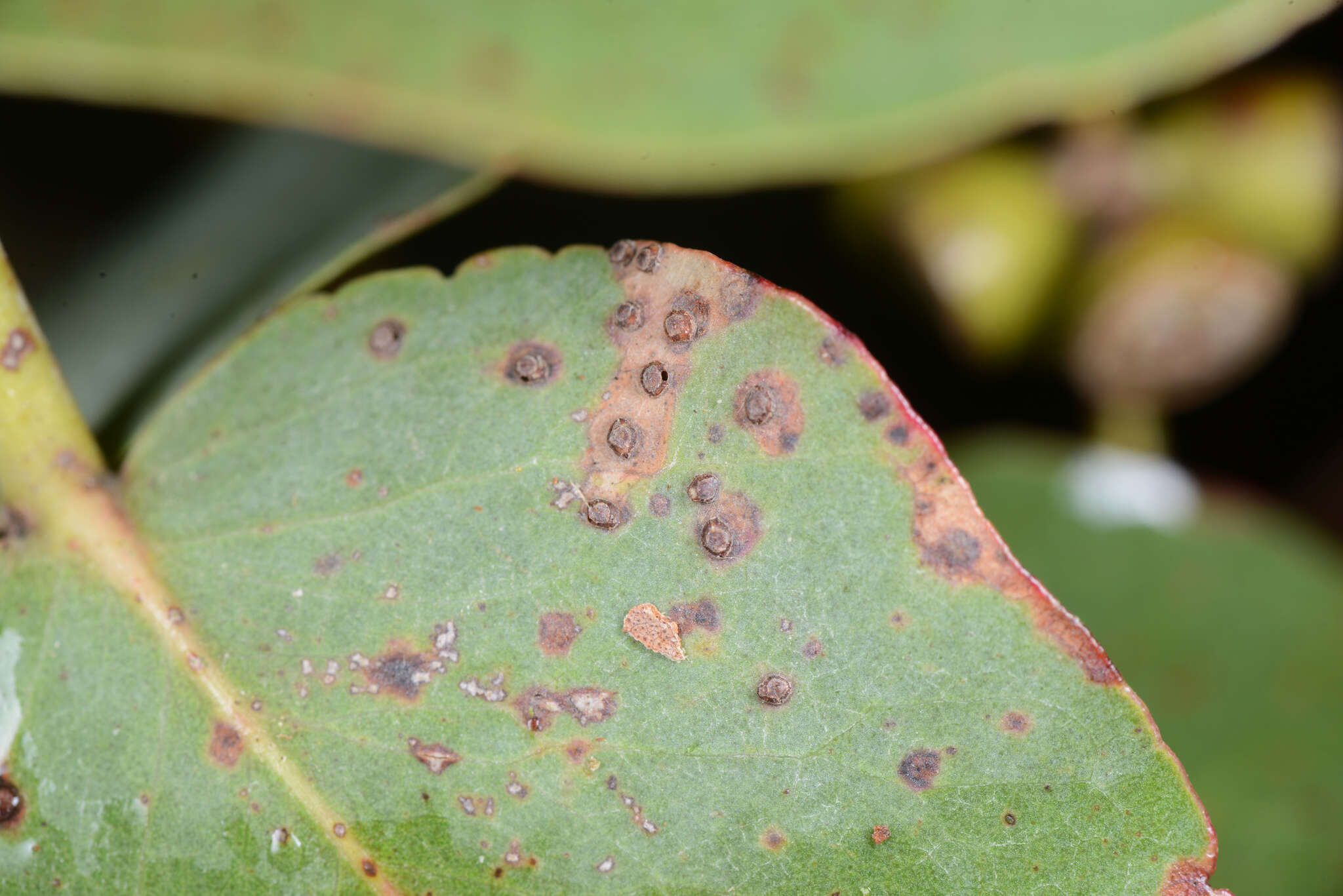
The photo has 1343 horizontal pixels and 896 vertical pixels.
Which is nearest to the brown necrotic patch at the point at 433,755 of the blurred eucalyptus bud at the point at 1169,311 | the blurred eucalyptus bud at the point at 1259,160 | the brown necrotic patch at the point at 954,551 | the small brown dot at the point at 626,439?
the small brown dot at the point at 626,439

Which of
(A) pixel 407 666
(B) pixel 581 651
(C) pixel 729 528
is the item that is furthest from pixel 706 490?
(A) pixel 407 666

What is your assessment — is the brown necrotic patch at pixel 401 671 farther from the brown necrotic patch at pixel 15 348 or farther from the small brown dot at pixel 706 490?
the brown necrotic patch at pixel 15 348

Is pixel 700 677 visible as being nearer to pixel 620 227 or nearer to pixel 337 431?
pixel 337 431

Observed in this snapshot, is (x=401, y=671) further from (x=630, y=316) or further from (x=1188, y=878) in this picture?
(x=1188, y=878)

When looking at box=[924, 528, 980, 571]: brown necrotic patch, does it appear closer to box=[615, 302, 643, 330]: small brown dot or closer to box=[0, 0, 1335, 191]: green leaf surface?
box=[615, 302, 643, 330]: small brown dot

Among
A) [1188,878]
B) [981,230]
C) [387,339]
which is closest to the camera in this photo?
[1188,878]

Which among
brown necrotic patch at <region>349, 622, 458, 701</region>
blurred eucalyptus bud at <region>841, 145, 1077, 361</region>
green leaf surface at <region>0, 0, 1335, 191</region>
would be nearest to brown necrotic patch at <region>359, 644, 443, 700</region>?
brown necrotic patch at <region>349, 622, 458, 701</region>

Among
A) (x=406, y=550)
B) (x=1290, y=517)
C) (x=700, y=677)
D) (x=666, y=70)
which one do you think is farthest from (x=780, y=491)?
(x=1290, y=517)
